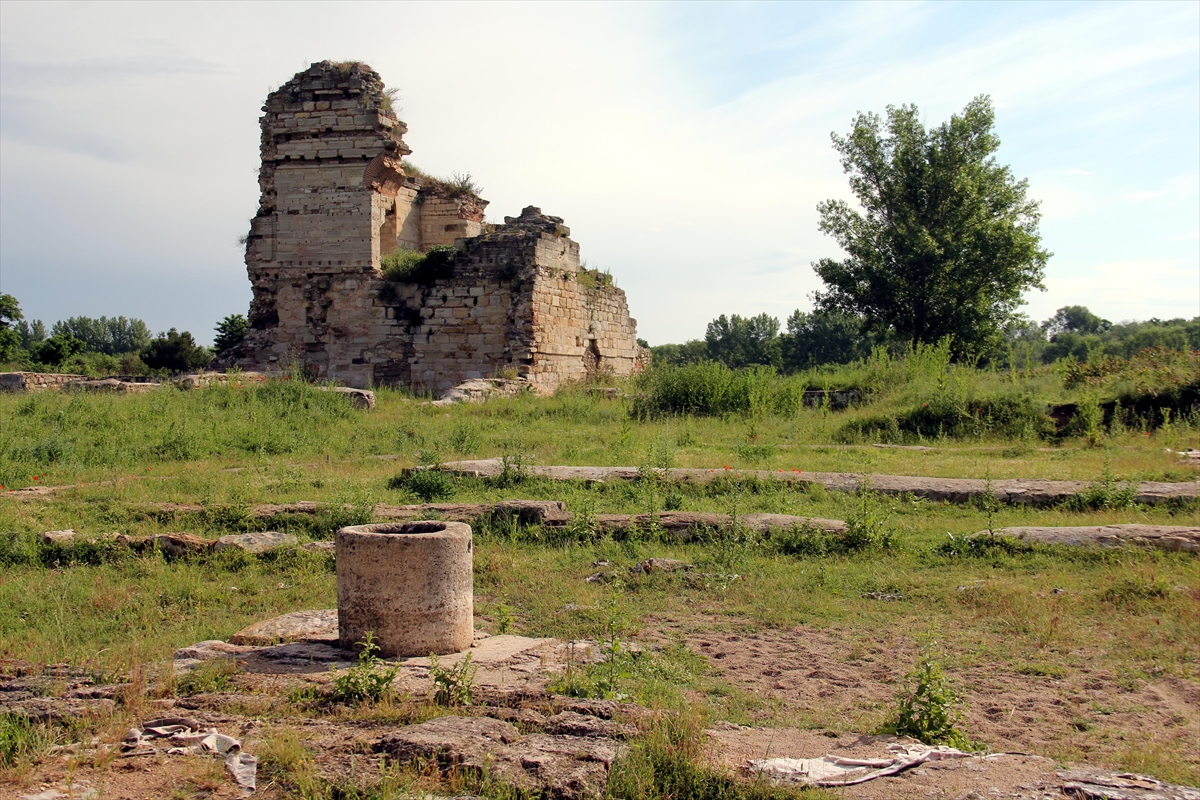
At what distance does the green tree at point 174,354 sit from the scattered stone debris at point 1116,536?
37.7m

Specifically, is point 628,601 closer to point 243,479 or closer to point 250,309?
point 243,479

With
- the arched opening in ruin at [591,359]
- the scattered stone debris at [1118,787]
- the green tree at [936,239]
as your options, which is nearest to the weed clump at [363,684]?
the scattered stone debris at [1118,787]

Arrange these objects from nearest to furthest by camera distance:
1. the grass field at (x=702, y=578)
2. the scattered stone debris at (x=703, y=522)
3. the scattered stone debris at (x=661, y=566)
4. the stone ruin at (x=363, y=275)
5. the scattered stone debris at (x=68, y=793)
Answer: the scattered stone debris at (x=68, y=793)
the grass field at (x=702, y=578)
the scattered stone debris at (x=661, y=566)
the scattered stone debris at (x=703, y=522)
the stone ruin at (x=363, y=275)

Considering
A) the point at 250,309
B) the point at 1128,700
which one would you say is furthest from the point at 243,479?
the point at 250,309

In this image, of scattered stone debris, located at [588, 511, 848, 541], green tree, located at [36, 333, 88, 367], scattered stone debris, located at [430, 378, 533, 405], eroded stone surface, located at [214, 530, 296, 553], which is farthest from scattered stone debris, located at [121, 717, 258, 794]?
green tree, located at [36, 333, 88, 367]

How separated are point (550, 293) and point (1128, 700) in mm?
14471

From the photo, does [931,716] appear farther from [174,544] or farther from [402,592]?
[174,544]

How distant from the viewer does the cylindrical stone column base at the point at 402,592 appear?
462 centimetres

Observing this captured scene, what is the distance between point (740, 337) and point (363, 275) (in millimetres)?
43678

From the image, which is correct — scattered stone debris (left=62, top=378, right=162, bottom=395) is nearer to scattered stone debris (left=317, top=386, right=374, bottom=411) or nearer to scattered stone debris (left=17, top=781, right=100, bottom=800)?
scattered stone debris (left=317, top=386, right=374, bottom=411)

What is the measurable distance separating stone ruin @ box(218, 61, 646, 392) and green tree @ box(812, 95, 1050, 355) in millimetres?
11487

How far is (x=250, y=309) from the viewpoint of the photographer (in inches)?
728

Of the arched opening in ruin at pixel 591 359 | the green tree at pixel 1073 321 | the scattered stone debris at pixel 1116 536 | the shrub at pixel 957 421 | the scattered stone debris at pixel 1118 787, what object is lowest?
the scattered stone debris at pixel 1118 787

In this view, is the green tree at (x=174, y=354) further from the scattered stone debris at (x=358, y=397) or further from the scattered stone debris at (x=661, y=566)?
the scattered stone debris at (x=661, y=566)
